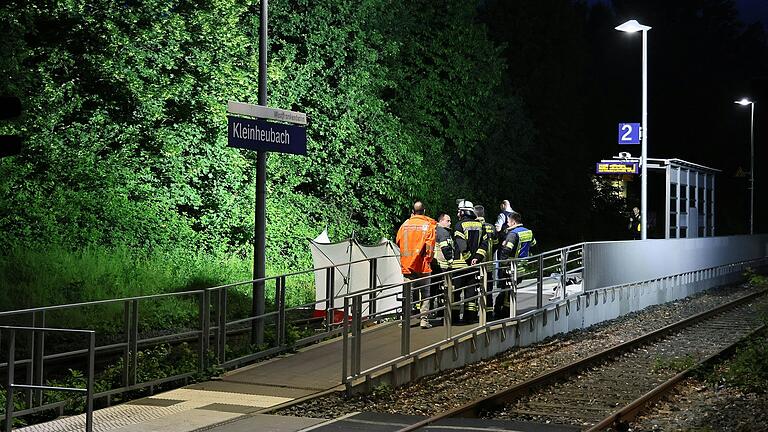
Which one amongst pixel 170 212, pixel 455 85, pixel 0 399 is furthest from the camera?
pixel 455 85

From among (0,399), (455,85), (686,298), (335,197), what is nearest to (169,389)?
(0,399)

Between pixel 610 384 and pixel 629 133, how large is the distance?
666 inches

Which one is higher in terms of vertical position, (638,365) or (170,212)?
(170,212)

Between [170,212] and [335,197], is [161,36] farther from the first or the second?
[335,197]

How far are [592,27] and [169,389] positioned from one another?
3149 inches

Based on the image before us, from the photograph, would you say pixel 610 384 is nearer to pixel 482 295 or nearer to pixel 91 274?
pixel 482 295

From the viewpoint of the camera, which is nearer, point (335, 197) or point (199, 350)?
point (199, 350)

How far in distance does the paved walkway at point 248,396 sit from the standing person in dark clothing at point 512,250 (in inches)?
69.0

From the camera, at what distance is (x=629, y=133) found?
30797mm

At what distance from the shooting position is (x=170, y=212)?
25.7 m

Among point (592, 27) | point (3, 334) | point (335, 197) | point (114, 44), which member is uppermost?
point (592, 27)

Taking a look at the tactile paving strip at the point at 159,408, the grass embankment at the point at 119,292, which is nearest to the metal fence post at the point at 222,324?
the grass embankment at the point at 119,292

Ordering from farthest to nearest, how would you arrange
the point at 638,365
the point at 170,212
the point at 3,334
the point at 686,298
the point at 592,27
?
the point at 592,27 → the point at 686,298 → the point at 170,212 → the point at 638,365 → the point at 3,334

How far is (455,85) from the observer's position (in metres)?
35.5
